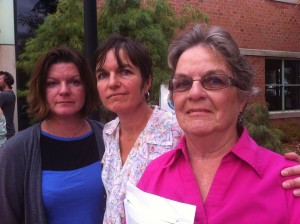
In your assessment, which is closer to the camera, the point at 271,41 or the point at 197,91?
the point at 197,91

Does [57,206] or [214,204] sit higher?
[214,204]

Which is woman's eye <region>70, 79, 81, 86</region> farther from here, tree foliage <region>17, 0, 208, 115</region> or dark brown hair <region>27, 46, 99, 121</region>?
tree foliage <region>17, 0, 208, 115</region>

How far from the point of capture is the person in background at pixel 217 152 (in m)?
1.71

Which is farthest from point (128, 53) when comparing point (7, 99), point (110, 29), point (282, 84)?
point (282, 84)

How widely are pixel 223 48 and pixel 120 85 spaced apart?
791mm

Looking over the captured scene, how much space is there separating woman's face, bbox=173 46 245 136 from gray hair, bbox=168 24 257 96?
3 centimetres

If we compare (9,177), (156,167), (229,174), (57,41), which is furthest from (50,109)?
(57,41)

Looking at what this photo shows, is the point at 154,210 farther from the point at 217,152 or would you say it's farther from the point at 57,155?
the point at 57,155

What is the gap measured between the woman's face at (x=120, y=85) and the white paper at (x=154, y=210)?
65 centimetres

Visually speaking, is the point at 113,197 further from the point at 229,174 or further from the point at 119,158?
the point at 229,174

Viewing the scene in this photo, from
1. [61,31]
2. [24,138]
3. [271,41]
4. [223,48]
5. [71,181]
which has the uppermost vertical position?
[271,41]

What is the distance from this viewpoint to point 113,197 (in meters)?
2.41

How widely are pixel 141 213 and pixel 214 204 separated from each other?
1.09ft

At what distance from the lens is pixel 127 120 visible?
102 inches
